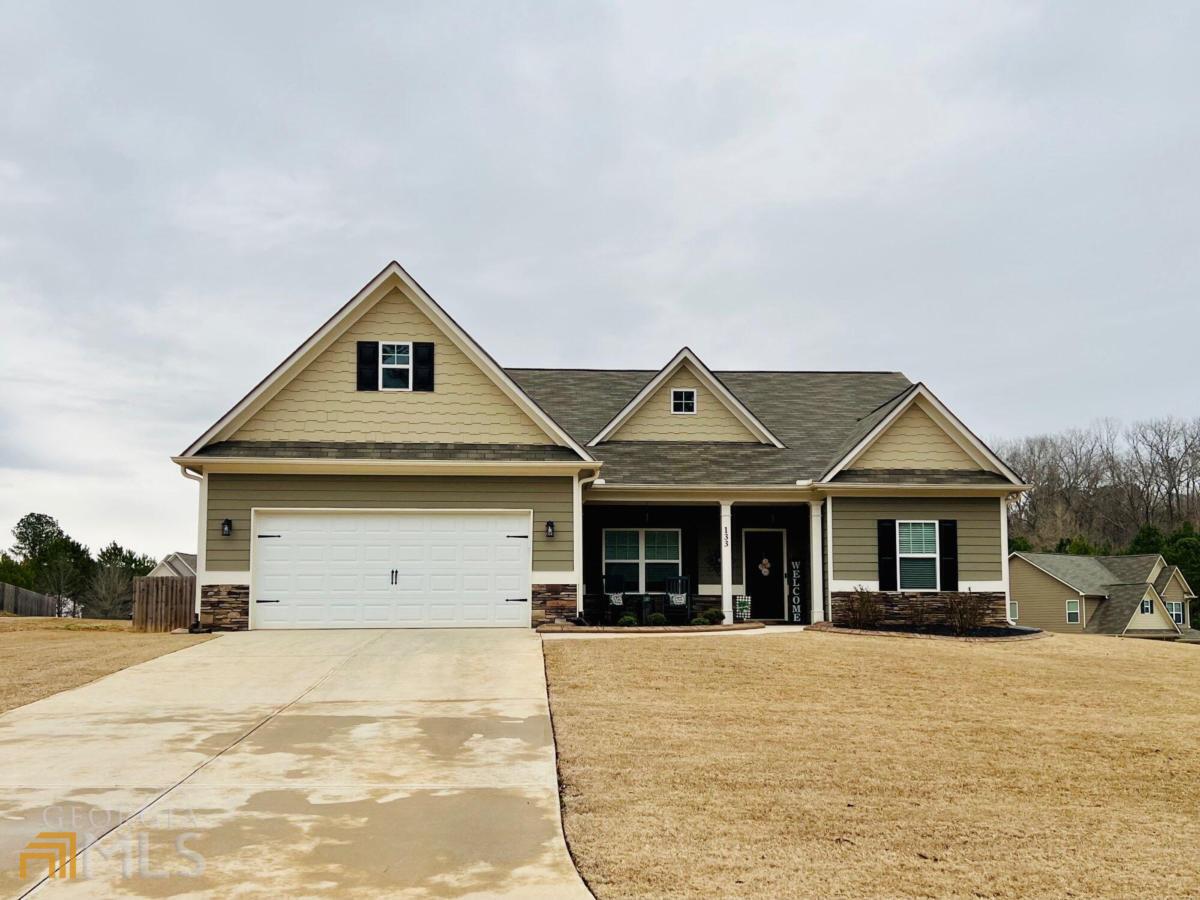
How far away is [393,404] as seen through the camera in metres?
18.9

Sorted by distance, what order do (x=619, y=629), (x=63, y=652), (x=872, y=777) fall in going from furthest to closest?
(x=619, y=629), (x=63, y=652), (x=872, y=777)

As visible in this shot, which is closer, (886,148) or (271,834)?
(271,834)

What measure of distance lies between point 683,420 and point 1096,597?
93.5ft

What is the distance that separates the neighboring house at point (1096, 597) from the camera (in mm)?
42344

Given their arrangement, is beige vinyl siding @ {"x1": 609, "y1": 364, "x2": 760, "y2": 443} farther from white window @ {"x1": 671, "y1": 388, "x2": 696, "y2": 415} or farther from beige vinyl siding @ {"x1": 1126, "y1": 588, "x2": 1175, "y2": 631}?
beige vinyl siding @ {"x1": 1126, "y1": 588, "x2": 1175, "y2": 631}

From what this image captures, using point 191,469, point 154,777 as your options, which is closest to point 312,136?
point 191,469

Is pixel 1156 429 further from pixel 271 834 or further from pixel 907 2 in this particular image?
pixel 271 834

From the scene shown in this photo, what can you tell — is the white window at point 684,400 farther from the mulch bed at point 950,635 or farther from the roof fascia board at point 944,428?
the mulch bed at point 950,635

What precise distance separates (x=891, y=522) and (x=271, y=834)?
16117 millimetres

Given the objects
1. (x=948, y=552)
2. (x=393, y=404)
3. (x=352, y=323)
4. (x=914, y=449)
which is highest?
(x=352, y=323)

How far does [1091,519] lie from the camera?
63406 millimetres

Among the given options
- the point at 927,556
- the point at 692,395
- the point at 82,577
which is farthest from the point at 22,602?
the point at 927,556

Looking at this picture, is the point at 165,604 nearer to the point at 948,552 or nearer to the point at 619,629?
the point at 619,629

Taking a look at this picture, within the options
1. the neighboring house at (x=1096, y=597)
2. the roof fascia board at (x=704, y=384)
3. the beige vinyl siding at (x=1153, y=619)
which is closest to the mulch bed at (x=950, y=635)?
the roof fascia board at (x=704, y=384)
